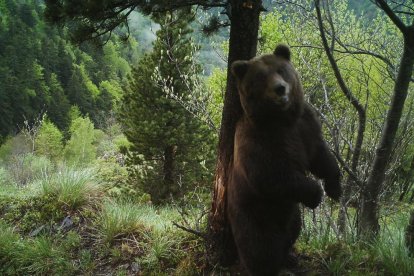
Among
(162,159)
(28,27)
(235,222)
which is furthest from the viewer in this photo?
(28,27)

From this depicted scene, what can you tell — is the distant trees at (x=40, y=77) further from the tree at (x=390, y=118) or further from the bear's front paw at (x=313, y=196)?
the bear's front paw at (x=313, y=196)

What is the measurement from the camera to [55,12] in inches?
136

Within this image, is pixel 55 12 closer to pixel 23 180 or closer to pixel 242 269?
pixel 242 269

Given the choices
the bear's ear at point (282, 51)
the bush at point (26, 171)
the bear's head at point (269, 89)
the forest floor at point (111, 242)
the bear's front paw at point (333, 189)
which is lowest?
the bush at point (26, 171)

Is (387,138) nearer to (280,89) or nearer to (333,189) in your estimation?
(333,189)

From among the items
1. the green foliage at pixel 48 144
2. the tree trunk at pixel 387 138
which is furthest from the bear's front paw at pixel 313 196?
the green foliage at pixel 48 144

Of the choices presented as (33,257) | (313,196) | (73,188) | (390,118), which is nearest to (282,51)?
(313,196)

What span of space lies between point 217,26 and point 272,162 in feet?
5.99

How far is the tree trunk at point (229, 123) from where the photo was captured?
12.6 feet

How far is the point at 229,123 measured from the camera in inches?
160

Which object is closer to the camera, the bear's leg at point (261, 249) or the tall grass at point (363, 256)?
the bear's leg at point (261, 249)

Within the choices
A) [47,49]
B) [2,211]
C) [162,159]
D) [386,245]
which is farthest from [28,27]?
[386,245]

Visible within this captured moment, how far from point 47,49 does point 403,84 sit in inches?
2783

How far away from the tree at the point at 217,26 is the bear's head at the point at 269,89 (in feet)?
1.91
